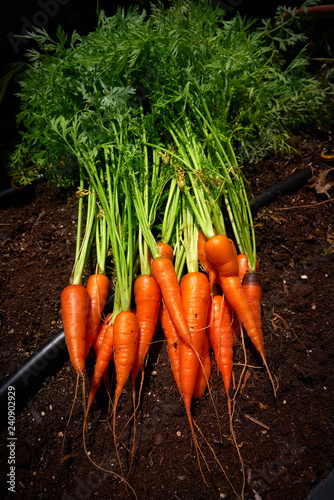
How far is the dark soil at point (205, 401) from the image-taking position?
1.38 m

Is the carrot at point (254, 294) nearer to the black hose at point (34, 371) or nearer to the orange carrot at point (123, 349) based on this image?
the orange carrot at point (123, 349)

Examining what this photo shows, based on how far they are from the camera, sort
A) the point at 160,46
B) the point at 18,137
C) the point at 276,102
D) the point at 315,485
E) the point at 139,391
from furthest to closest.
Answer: the point at 18,137 → the point at 276,102 → the point at 160,46 → the point at 139,391 → the point at 315,485

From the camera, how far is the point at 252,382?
158 cm

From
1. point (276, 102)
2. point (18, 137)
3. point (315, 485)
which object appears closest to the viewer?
point (315, 485)

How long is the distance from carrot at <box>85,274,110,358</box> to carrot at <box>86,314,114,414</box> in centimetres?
8

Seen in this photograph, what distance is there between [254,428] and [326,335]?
63 centimetres

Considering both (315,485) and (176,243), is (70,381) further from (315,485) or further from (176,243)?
(315,485)

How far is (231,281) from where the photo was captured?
163 centimetres

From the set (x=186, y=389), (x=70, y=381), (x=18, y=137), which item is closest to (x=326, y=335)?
(x=186, y=389)

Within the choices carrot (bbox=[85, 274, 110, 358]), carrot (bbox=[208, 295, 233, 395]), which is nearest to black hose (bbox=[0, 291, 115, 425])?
carrot (bbox=[85, 274, 110, 358])

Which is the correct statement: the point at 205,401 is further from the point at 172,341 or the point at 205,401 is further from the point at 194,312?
the point at 194,312

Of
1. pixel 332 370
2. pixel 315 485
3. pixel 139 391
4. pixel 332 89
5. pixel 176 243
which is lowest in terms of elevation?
pixel 315 485

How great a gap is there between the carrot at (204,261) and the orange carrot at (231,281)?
0.24 ft

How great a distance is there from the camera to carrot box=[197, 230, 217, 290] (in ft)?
5.64
